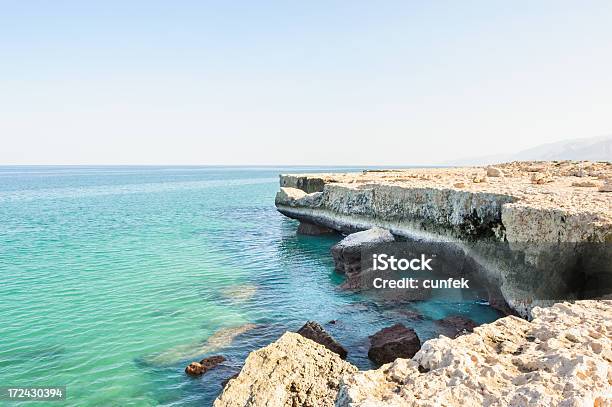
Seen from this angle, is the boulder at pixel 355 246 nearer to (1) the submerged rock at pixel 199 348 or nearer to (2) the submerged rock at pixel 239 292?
(2) the submerged rock at pixel 239 292

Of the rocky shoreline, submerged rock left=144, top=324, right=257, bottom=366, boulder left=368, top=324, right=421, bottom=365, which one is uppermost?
the rocky shoreline

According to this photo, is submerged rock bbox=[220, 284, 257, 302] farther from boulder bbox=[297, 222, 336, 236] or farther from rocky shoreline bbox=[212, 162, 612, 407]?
boulder bbox=[297, 222, 336, 236]

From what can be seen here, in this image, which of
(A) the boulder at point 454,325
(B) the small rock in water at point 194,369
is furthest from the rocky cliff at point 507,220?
(B) the small rock in water at point 194,369

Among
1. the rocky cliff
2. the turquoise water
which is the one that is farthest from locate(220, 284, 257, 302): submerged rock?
the rocky cliff

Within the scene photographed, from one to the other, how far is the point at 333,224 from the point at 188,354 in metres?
16.7

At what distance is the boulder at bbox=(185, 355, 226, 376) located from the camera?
10531mm

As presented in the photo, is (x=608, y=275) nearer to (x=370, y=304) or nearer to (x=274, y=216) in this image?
(x=370, y=304)

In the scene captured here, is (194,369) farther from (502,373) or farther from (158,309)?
(502,373)

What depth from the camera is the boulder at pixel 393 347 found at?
10.7 m

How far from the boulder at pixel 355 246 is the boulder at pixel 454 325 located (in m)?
5.79

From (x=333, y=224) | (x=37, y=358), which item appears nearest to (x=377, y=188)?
(x=333, y=224)

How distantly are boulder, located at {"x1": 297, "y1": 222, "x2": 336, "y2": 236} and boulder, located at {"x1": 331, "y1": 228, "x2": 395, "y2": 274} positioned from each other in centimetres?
1023

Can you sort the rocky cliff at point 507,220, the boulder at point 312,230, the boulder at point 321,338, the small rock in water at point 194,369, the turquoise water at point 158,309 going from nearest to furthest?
the small rock in water at point 194,369
the turquoise water at point 158,309
the boulder at point 321,338
the rocky cliff at point 507,220
the boulder at point 312,230

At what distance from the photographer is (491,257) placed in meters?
14.8
